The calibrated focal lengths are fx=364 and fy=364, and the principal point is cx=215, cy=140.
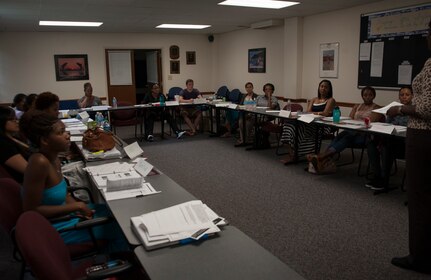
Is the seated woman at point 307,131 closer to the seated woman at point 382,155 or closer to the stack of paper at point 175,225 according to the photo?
the seated woman at point 382,155

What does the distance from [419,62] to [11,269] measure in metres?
5.46

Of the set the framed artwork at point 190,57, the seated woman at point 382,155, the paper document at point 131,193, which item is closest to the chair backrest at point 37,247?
the paper document at point 131,193

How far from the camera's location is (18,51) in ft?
27.8

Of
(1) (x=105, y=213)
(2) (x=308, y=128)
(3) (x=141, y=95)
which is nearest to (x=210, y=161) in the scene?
(2) (x=308, y=128)

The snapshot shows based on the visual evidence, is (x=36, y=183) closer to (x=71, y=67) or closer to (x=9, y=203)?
(x=9, y=203)

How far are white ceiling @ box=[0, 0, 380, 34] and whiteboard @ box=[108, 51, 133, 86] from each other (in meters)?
1.31

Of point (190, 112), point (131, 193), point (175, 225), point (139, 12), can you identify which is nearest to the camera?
point (175, 225)

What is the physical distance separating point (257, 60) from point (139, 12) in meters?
3.44

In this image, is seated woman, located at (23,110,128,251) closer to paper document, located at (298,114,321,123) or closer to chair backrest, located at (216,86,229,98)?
paper document, located at (298,114,321,123)

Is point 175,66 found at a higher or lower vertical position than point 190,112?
higher

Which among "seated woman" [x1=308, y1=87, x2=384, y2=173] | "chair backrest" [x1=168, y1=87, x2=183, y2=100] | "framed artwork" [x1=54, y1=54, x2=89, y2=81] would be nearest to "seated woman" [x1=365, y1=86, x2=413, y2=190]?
"seated woman" [x1=308, y1=87, x2=384, y2=173]

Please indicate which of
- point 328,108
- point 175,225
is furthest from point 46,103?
point 328,108

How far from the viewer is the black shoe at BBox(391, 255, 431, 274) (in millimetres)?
2402

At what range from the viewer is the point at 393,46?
554cm
